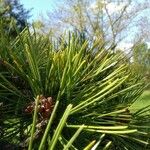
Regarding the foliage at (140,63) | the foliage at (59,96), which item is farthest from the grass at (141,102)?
the foliage at (59,96)

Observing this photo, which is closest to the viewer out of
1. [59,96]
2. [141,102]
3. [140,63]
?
[59,96]

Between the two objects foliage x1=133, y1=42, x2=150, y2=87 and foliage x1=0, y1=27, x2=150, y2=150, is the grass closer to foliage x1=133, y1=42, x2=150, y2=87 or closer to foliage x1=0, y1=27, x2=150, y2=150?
foliage x1=133, y1=42, x2=150, y2=87

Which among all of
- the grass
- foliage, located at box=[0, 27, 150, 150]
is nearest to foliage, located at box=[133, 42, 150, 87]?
the grass

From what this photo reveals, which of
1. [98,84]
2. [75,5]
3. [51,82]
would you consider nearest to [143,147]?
[98,84]

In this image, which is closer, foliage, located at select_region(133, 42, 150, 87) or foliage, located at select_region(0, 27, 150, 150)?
foliage, located at select_region(0, 27, 150, 150)

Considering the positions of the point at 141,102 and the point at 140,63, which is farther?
the point at 141,102

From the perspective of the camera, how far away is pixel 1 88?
153 centimetres

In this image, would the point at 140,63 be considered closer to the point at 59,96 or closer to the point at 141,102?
the point at 141,102

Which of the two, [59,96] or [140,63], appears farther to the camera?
[140,63]

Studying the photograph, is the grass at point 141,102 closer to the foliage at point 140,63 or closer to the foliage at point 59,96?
the foliage at point 140,63

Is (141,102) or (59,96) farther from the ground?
(59,96)

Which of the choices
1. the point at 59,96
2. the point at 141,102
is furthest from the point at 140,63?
the point at 59,96

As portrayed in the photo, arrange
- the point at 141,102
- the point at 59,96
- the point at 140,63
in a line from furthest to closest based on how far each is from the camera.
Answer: the point at 141,102 → the point at 140,63 → the point at 59,96

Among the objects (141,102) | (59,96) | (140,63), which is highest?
(140,63)
